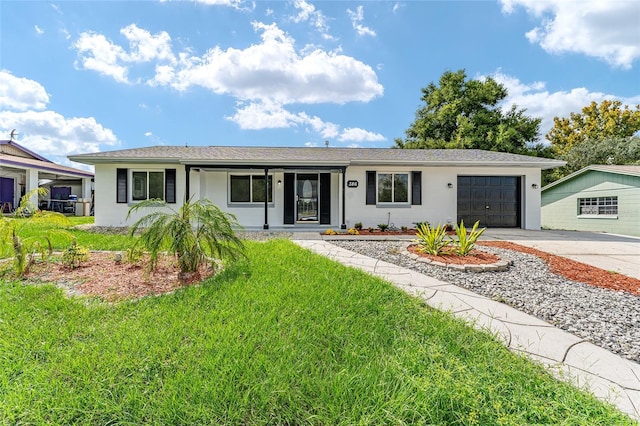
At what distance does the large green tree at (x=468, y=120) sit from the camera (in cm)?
2147

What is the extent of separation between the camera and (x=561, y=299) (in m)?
3.44

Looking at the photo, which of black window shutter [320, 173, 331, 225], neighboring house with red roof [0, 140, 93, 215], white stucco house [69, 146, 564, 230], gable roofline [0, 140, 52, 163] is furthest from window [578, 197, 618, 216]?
gable roofline [0, 140, 52, 163]

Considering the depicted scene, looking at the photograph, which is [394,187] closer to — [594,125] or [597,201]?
[597,201]

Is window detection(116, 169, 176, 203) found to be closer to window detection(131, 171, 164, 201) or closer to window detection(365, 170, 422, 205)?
window detection(131, 171, 164, 201)

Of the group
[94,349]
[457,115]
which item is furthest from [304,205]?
[457,115]

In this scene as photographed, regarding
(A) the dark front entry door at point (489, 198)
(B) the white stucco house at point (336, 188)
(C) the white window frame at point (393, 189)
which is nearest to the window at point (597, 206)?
(B) the white stucco house at point (336, 188)

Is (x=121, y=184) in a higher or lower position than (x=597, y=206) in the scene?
higher

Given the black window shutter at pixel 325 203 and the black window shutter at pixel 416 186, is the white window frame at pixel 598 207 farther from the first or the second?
the black window shutter at pixel 325 203

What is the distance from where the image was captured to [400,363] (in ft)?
6.24

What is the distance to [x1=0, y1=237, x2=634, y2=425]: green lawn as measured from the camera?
154 centimetres

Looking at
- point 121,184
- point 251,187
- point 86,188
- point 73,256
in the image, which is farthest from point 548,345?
point 86,188

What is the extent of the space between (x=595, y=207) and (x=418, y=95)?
17.3m

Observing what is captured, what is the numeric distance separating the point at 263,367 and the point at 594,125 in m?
34.6

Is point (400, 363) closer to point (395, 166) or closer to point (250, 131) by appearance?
point (395, 166)
